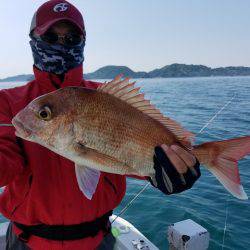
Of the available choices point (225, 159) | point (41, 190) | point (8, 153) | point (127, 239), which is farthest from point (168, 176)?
point (127, 239)

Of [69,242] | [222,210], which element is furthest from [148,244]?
[222,210]

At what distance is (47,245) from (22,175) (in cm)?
60

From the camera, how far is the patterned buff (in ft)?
9.21

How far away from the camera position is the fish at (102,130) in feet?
7.47

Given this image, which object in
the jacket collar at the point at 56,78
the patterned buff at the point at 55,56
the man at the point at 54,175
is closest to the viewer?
the man at the point at 54,175

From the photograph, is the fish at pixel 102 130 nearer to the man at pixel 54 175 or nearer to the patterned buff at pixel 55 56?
the man at pixel 54 175

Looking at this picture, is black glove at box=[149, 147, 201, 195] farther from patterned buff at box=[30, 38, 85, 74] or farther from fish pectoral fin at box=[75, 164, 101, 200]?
patterned buff at box=[30, 38, 85, 74]

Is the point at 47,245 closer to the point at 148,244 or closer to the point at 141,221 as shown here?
the point at 148,244

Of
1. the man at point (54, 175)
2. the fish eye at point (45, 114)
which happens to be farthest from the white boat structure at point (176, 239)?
the fish eye at point (45, 114)

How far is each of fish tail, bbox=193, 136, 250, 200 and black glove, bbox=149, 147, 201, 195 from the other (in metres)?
0.12

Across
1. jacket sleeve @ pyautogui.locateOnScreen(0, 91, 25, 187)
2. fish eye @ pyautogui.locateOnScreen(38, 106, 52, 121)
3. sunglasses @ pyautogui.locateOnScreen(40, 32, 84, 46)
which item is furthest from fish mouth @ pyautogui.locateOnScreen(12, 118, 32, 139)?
sunglasses @ pyautogui.locateOnScreen(40, 32, 84, 46)

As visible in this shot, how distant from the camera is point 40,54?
2852mm

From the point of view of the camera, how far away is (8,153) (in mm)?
2529

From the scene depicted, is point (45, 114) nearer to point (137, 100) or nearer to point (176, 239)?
point (137, 100)
